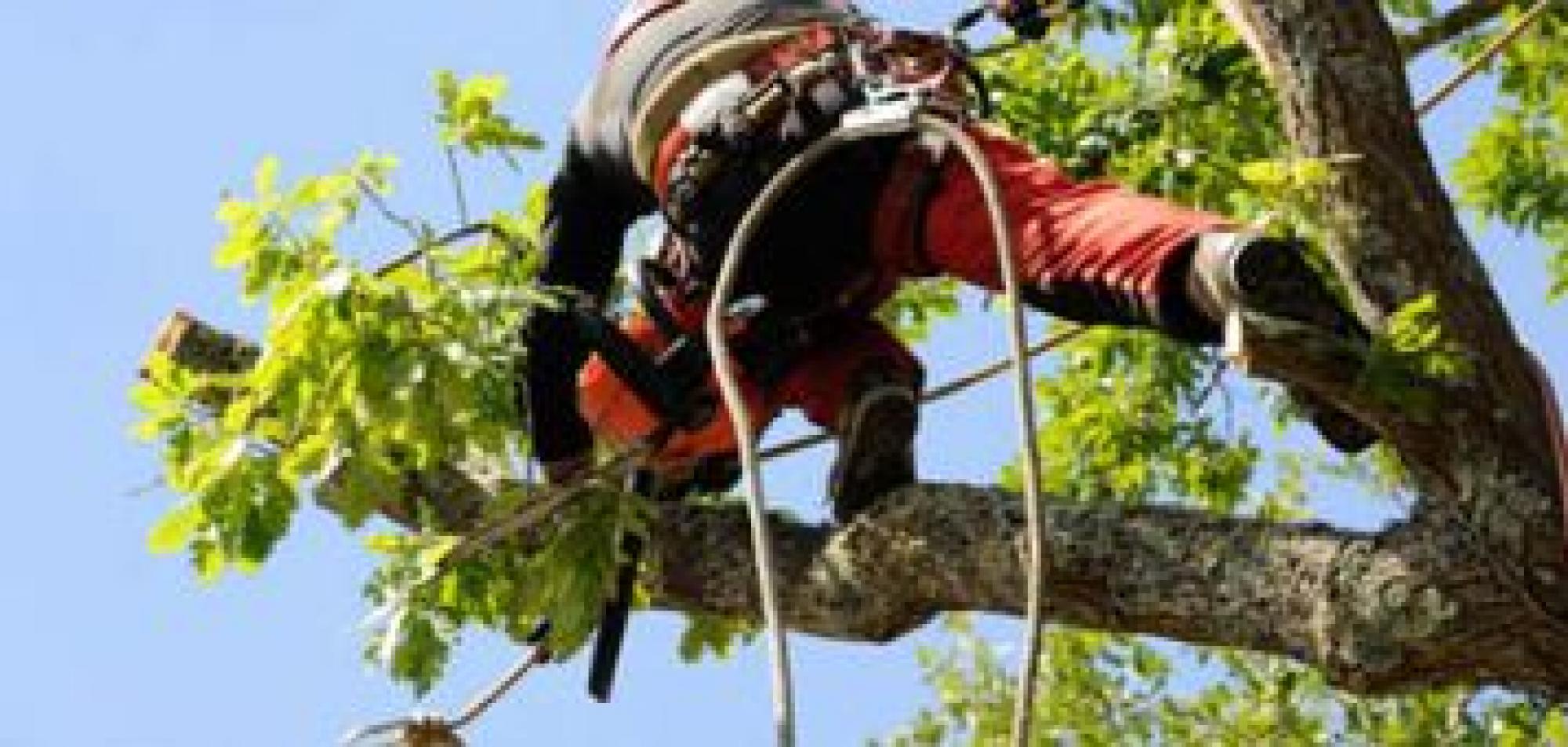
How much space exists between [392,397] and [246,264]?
0.49m

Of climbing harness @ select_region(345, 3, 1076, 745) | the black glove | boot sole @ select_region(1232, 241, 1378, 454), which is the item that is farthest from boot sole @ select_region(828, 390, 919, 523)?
boot sole @ select_region(1232, 241, 1378, 454)

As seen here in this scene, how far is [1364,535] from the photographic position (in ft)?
13.5

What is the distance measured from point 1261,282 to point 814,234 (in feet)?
3.61

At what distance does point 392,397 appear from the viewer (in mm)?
4500

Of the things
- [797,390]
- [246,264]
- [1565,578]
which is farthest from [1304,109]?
[246,264]

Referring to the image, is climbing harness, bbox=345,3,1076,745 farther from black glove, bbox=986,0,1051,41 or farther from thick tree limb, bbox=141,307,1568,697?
thick tree limb, bbox=141,307,1568,697

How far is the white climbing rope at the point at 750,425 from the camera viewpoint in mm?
3053

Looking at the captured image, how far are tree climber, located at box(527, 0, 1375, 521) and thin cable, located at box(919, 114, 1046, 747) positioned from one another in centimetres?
35

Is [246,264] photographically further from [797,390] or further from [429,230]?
[797,390]

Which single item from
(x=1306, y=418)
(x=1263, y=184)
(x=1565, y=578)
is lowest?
(x=1565, y=578)

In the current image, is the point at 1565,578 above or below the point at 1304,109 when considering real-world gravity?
below

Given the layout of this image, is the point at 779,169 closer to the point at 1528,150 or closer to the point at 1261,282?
the point at 1261,282

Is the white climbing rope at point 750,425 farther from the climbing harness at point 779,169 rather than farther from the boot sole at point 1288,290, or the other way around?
the boot sole at point 1288,290

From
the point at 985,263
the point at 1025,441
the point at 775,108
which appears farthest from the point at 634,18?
the point at 1025,441
